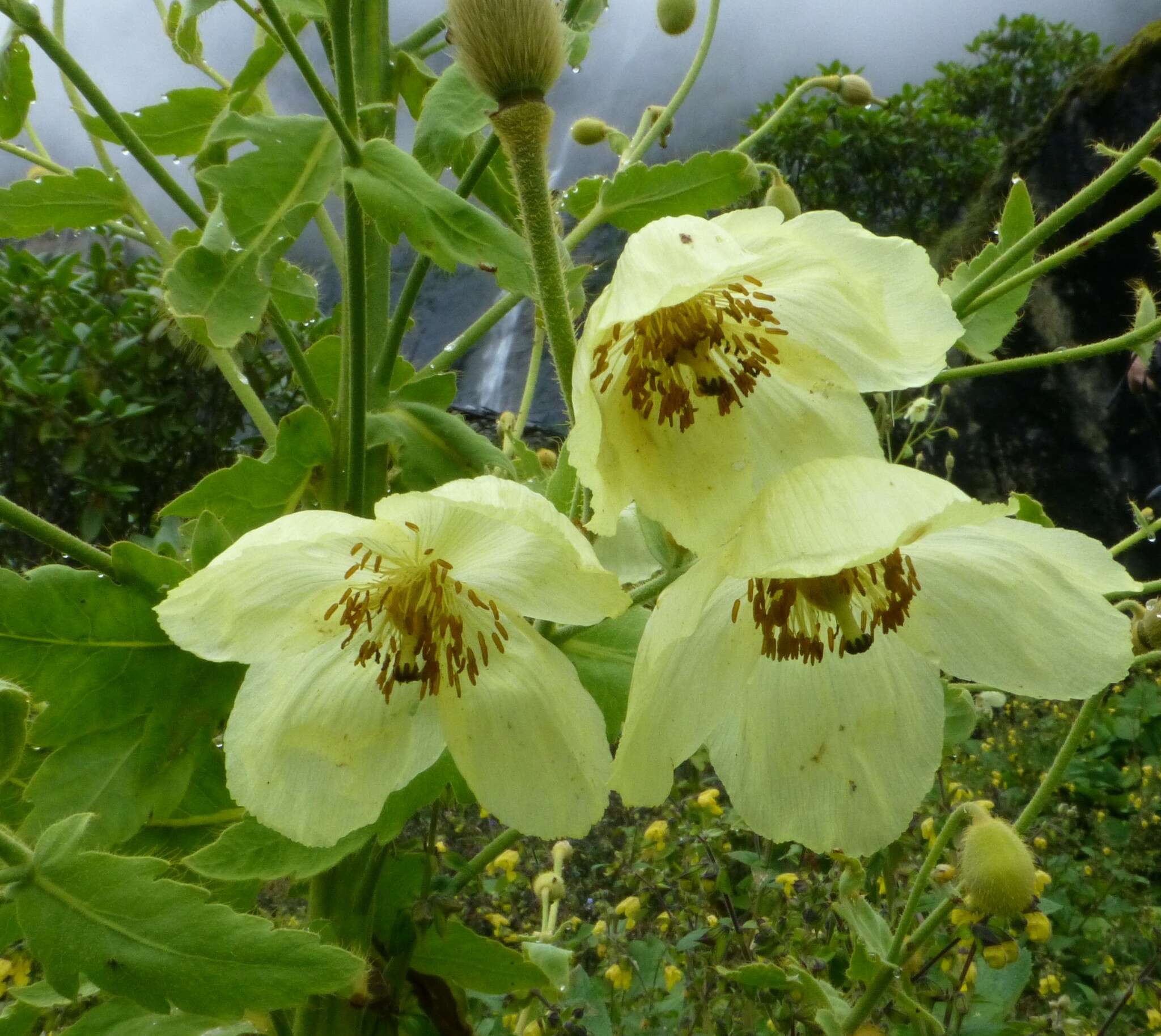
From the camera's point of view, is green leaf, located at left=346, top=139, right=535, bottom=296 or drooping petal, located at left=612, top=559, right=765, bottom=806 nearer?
drooping petal, located at left=612, top=559, right=765, bottom=806

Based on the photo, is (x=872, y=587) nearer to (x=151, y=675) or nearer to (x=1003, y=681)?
(x=1003, y=681)

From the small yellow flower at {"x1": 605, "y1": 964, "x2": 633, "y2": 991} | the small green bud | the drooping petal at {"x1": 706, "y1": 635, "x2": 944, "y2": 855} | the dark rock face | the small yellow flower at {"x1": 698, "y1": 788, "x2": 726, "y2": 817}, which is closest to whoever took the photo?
the drooping petal at {"x1": 706, "y1": 635, "x2": 944, "y2": 855}

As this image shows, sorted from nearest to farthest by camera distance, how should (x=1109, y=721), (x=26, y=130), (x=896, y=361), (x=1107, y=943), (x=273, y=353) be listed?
(x=896, y=361) < (x=26, y=130) < (x=1107, y=943) < (x=1109, y=721) < (x=273, y=353)

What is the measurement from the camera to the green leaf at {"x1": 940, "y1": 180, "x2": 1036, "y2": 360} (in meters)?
0.69

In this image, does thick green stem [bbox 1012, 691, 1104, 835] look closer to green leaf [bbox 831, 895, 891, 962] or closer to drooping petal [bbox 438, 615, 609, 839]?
green leaf [bbox 831, 895, 891, 962]

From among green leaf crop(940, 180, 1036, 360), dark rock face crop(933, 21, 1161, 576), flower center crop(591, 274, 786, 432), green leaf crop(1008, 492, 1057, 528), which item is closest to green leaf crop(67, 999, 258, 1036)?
flower center crop(591, 274, 786, 432)

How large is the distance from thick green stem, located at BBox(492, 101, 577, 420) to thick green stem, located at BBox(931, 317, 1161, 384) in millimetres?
268

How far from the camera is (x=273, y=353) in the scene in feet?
11.0

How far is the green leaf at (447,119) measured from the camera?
0.67 meters

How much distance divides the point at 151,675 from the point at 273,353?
9.60ft

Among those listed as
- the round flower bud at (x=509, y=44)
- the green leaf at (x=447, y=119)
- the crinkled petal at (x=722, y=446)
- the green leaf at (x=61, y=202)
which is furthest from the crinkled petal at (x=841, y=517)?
the green leaf at (x=61, y=202)

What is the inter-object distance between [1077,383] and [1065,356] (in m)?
5.61

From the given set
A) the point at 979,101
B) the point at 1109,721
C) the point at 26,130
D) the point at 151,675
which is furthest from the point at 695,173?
the point at 979,101

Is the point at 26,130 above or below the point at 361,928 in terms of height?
above
